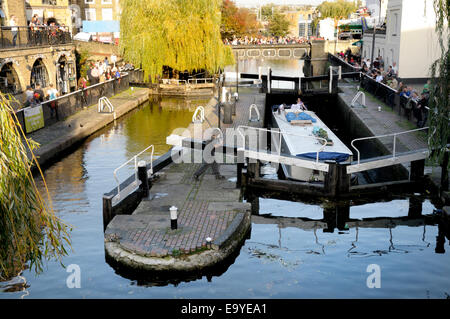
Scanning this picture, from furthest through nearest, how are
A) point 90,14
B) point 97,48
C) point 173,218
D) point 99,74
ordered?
point 90,14, point 97,48, point 99,74, point 173,218

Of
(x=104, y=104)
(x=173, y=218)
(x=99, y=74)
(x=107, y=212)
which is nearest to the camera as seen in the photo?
(x=173, y=218)

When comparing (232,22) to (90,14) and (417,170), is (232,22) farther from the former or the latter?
(417,170)

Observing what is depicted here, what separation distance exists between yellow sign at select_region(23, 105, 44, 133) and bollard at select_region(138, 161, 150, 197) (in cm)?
905

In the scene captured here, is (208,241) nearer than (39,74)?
Yes

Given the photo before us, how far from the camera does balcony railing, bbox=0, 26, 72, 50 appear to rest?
26.3 m

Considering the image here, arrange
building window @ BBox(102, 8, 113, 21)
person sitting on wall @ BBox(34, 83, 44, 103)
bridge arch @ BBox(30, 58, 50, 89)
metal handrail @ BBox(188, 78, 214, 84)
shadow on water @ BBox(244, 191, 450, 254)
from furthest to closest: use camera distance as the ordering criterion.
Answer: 1. building window @ BBox(102, 8, 113, 21)
2. metal handrail @ BBox(188, 78, 214, 84)
3. bridge arch @ BBox(30, 58, 50, 89)
4. person sitting on wall @ BBox(34, 83, 44, 103)
5. shadow on water @ BBox(244, 191, 450, 254)

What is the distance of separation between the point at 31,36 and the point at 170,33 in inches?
386

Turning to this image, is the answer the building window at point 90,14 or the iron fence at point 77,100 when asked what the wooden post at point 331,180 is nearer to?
the iron fence at point 77,100

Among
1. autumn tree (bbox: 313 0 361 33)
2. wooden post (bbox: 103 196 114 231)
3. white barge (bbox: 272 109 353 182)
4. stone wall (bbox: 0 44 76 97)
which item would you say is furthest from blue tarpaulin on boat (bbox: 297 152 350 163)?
autumn tree (bbox: 313 0 361 33)

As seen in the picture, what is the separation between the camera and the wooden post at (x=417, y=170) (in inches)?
586

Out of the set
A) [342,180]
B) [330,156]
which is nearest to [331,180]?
[342,180]

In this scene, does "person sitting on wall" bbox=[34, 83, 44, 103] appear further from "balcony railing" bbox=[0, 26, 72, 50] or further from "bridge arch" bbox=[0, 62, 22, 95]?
"balcony railing" bbox=[0, 26, 72, 50]

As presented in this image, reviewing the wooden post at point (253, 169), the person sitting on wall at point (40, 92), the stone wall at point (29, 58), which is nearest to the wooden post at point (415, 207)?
the wooden post at point (253, 169)

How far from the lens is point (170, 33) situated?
35.1 meters
